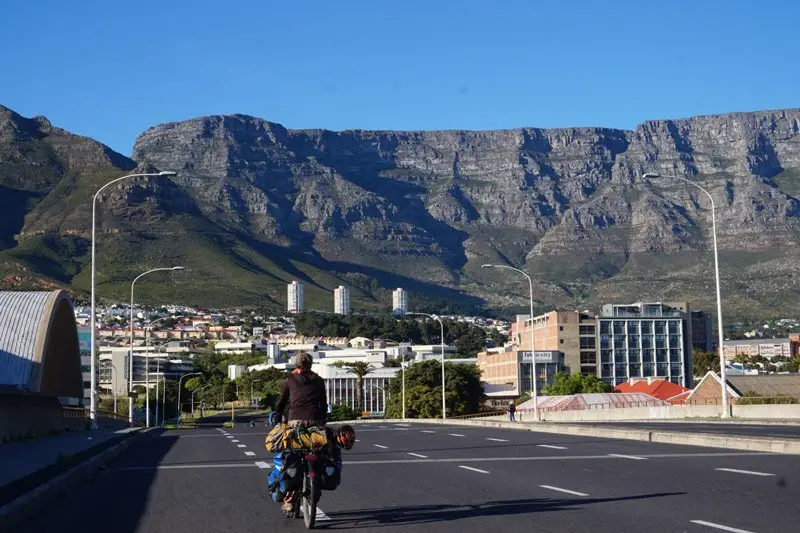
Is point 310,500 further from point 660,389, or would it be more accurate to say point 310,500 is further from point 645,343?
point 645,343

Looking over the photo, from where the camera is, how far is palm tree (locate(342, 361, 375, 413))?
15050cm

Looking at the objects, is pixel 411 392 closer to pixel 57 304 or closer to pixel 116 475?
pixel 57 304

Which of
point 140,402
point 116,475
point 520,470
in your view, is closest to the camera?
point 520,470

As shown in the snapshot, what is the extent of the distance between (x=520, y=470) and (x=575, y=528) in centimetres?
830

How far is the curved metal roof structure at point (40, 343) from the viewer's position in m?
48.3

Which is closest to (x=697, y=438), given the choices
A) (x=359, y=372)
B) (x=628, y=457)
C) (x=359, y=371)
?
(x=628, y=457)

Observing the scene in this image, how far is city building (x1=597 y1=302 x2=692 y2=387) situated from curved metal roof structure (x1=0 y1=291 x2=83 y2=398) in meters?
117

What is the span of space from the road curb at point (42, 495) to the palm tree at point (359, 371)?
410ft

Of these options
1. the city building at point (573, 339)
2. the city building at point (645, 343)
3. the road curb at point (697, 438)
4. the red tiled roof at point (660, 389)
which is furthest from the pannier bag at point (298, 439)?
the city building at point (645, 343)

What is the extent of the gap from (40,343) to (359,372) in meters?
100

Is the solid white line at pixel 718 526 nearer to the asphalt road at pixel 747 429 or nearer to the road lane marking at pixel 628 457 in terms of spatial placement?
the road lane marking at pixel 628 457

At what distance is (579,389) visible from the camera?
131375 mm

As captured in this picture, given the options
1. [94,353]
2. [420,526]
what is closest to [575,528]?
[420,526]

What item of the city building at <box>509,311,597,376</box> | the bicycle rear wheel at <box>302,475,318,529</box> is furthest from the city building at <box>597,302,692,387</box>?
Answer: the bicycle rear wheel at <box>302,475,318,529</box>
